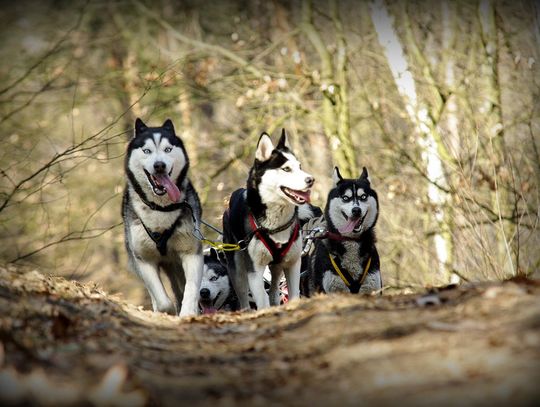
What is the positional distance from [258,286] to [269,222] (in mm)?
615

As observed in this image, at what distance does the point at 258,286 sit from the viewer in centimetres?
771

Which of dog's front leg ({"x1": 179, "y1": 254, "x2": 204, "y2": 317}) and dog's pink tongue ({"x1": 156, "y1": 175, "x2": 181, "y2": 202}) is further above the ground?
dog's pink tongue ({"x1": 156, "y1": 175, "x2": 181, "y2": 202})

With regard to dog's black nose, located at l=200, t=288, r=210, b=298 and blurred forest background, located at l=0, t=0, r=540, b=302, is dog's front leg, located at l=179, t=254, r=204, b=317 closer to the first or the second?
dog's black nose, located at l=200, t=288, r=210, b=298

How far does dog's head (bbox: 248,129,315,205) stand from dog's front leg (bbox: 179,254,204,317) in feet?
3.09

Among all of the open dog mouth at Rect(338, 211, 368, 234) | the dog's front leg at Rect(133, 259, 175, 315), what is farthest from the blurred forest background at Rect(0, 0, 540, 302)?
the dog's front leg at Rect(133, 259, 175, 315)

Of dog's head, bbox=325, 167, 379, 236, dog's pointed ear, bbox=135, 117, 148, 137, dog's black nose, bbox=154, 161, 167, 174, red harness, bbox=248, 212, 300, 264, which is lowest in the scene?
red harness, bbox=248, 212, 300, 264

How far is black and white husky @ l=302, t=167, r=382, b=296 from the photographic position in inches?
342

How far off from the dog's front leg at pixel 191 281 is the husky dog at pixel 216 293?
1.90 metres

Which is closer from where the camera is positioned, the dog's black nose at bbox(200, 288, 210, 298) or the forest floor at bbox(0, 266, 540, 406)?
the forest floor at bbox(0, 266, 540, 406)

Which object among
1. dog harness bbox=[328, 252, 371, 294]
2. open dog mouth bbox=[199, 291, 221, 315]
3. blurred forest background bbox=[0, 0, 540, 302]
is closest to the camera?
dog harness bbox=[328, 252, 371, 294]

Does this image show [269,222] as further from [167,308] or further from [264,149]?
[167,308]

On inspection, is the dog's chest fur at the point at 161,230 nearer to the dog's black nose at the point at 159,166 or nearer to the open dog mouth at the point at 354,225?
the dog's black nose at the point at 159,166

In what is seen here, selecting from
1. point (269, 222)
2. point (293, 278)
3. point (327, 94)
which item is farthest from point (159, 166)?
point (327, 94)

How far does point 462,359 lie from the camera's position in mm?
3414
